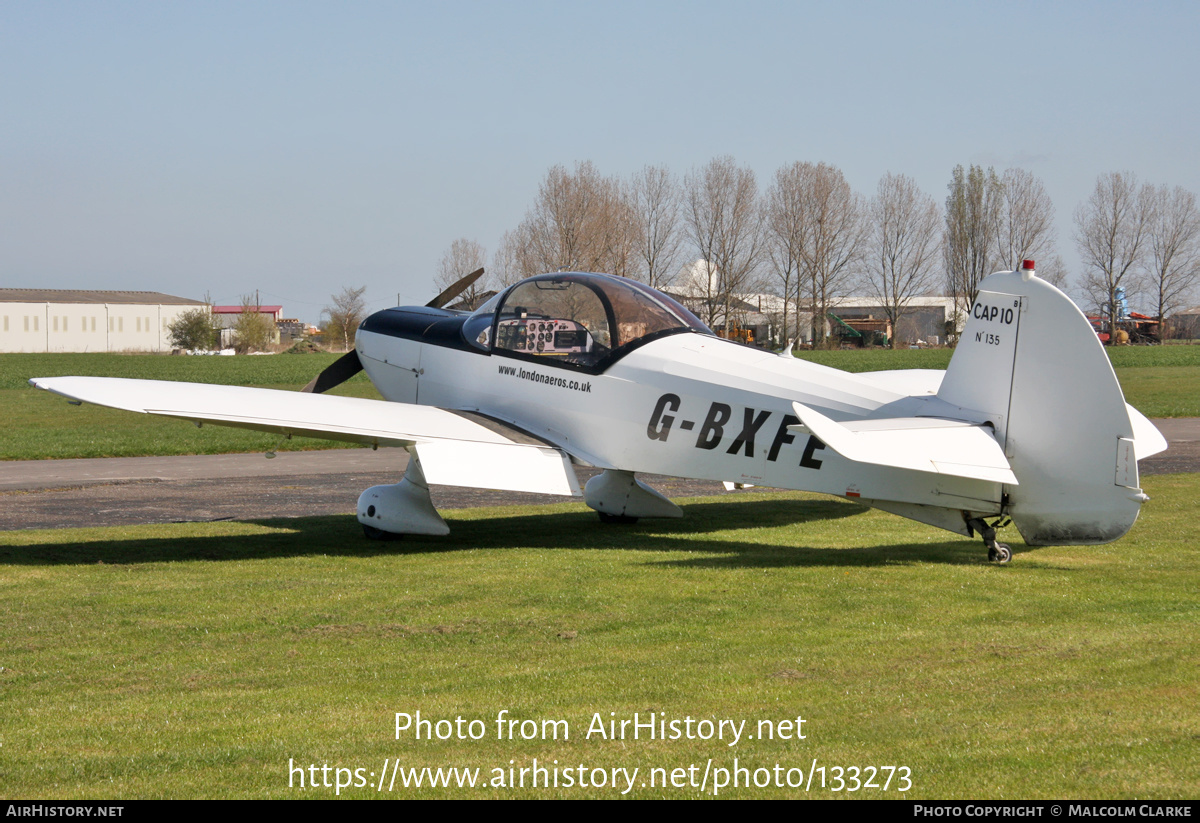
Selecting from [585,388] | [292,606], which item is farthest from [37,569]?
[585,388]

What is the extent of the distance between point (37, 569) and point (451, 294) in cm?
611

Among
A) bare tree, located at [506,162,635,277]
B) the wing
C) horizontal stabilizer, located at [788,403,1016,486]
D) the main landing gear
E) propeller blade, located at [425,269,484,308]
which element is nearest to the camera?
horizontal stabilizer, located at [788,403,1016,486]

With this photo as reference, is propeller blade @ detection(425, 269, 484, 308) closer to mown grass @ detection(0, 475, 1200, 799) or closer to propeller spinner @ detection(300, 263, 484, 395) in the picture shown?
propeller spinner @ detection(300, 263, 484, 395)

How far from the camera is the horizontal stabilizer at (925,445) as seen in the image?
6.68 metres

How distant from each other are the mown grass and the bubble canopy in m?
1.78

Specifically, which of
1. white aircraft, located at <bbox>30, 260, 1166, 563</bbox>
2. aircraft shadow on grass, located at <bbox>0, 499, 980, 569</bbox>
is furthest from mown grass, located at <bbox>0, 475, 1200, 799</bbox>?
white aircraft, located at <bbox>30, 260, 1166, 563</bbox>

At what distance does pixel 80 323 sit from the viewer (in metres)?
103

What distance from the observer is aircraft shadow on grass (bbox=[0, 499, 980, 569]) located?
859 cm

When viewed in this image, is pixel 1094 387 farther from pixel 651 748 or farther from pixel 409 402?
pixel 409 402

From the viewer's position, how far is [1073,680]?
4.90 meters

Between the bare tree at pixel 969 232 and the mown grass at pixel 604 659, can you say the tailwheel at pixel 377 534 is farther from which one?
the bare tree at pixel 969 232

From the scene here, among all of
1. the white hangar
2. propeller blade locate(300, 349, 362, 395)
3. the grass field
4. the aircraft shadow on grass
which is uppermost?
the white hangar

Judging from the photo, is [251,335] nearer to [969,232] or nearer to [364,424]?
[969,232]

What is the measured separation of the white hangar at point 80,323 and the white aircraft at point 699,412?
337 feet
